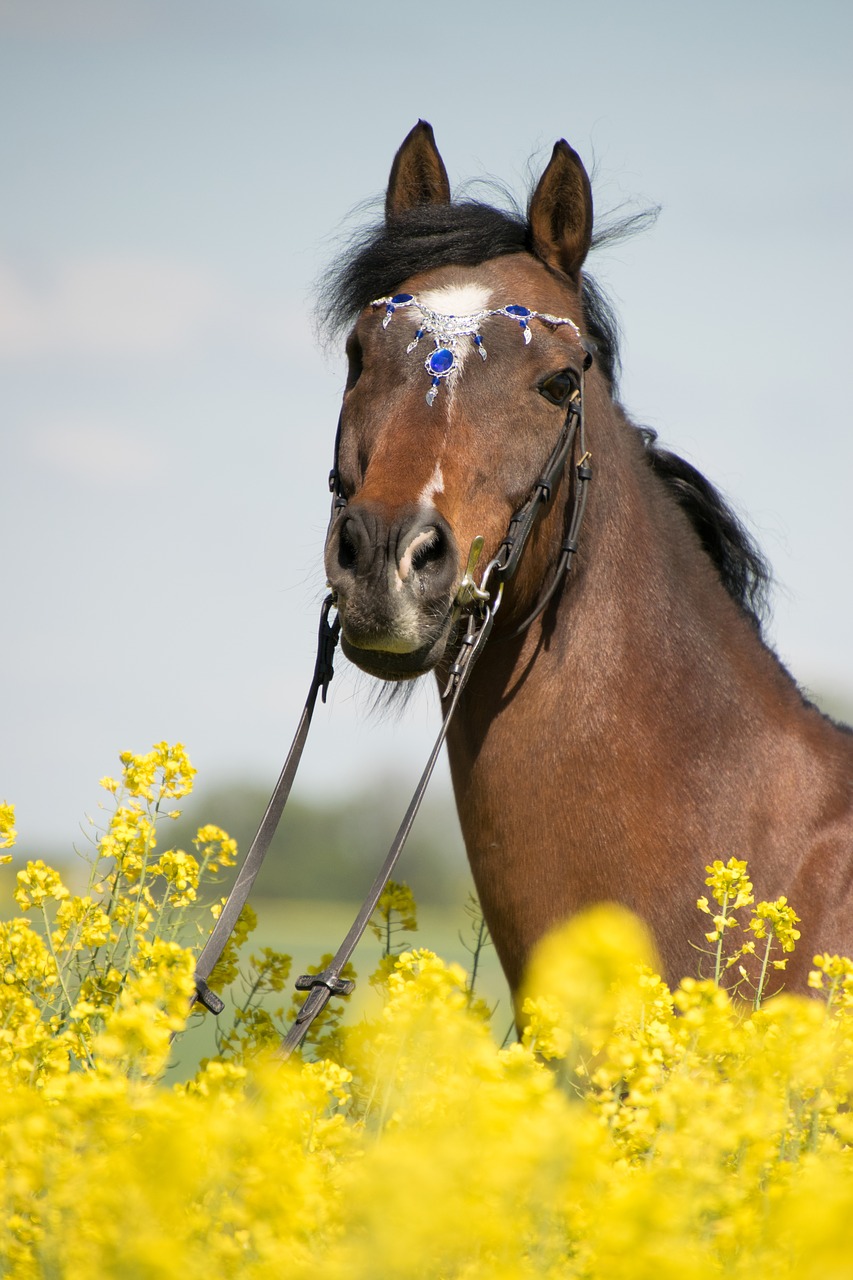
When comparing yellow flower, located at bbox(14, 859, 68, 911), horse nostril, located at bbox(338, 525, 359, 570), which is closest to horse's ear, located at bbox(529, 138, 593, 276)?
horse nostril, located at bbox(338, 525, 359, 570)

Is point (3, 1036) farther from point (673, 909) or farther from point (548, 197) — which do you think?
point (548, 197)

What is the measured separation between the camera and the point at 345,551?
10.8 ft

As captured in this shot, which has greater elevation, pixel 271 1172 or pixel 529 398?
pixel 529 398

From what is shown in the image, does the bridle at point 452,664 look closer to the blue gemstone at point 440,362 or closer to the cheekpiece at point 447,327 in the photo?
the cheekpiece at point 447,327

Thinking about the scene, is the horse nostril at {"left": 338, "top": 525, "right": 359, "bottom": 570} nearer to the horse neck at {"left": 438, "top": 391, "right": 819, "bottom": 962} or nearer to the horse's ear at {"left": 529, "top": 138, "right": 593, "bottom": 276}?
the horse neck at {"left": 438, "top": 391, "right": 819, "bottom": 962}

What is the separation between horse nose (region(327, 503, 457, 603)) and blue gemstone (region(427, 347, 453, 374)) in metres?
0.56

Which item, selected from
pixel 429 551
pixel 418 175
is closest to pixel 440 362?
pixel 429 551

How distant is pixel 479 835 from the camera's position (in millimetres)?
3744

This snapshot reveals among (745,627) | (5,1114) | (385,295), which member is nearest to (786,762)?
(745,627)

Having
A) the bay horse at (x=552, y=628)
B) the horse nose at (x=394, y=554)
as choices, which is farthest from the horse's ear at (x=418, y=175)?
the horse nose at (x=394, y=554)

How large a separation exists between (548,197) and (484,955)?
9.96ft

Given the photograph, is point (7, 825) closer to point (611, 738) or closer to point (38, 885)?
point (38, 885)

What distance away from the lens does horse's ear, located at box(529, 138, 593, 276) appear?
4.05 m

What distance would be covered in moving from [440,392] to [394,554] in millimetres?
657
